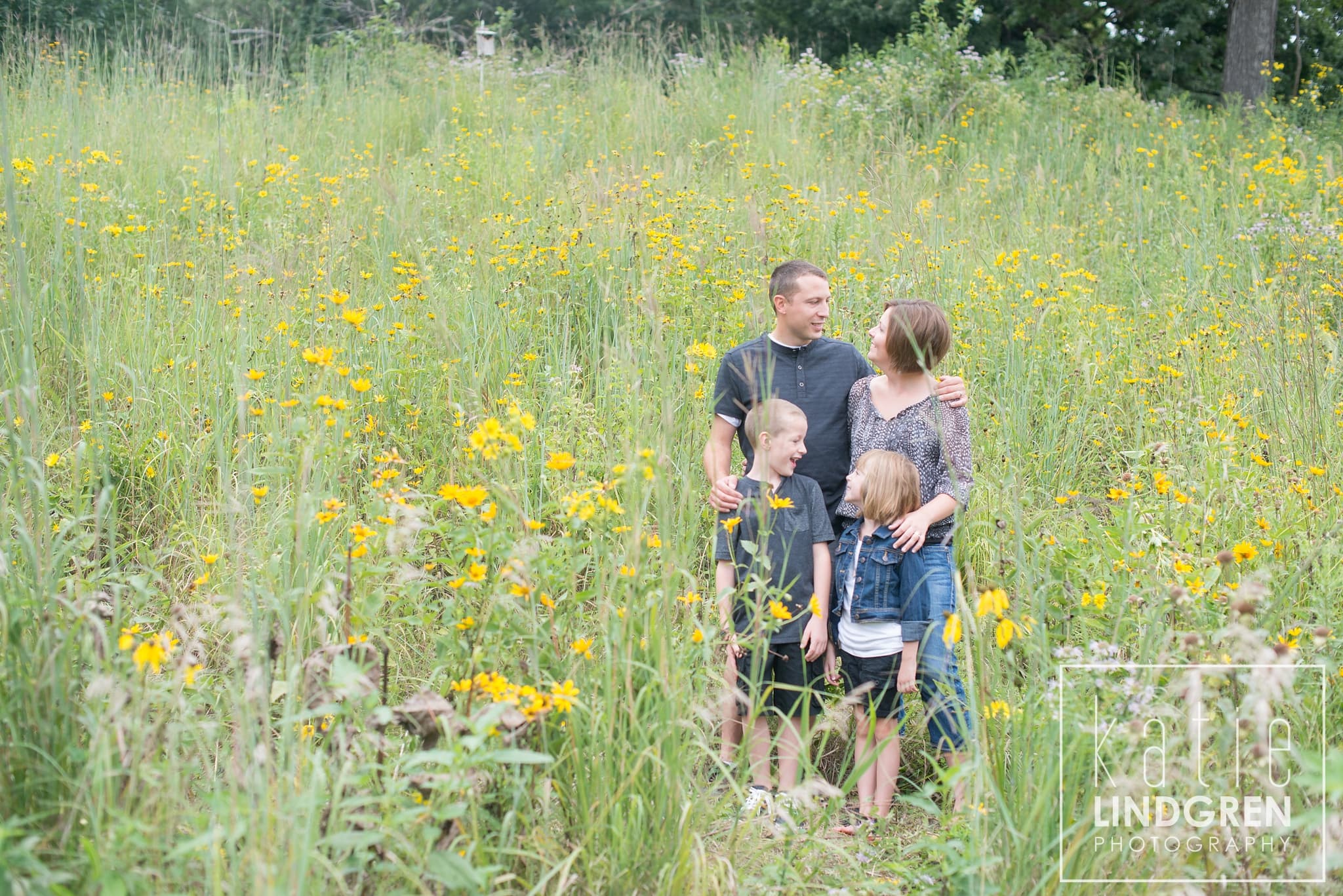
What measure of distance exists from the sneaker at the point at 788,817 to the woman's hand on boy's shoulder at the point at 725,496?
83 cm

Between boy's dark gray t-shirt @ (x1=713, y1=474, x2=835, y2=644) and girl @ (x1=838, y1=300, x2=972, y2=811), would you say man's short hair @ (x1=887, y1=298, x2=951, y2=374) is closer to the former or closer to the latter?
girl @ (x1=838, y1=300, x2=972, y2=811)

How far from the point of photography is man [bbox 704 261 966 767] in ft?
10.6

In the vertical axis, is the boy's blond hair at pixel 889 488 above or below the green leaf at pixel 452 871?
above

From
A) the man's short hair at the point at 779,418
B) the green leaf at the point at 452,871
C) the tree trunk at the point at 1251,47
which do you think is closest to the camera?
the green leaf at the point at 452,871

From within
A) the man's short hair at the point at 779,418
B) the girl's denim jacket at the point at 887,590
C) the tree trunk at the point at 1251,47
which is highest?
the tree trunk at the point at 1251,47

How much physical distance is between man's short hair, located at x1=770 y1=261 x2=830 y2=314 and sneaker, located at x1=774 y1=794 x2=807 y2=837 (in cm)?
156

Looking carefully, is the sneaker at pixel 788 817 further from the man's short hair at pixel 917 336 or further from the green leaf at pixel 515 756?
the man's short hair at pixel 917 336

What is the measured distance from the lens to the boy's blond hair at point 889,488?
2.90m

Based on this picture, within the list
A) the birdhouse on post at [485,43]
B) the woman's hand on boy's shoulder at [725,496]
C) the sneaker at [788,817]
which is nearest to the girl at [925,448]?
the woman's hand on boy's shoulder at [725,496]

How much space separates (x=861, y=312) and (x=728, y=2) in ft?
56.1

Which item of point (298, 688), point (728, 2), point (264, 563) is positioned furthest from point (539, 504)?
point (728, 2)

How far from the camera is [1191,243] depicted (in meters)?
5.88

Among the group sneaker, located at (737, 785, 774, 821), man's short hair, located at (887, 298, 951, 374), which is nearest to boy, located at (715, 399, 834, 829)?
sneaker, located at (737, 785, 774, 821)

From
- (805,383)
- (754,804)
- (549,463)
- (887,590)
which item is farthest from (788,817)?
(805,383)
